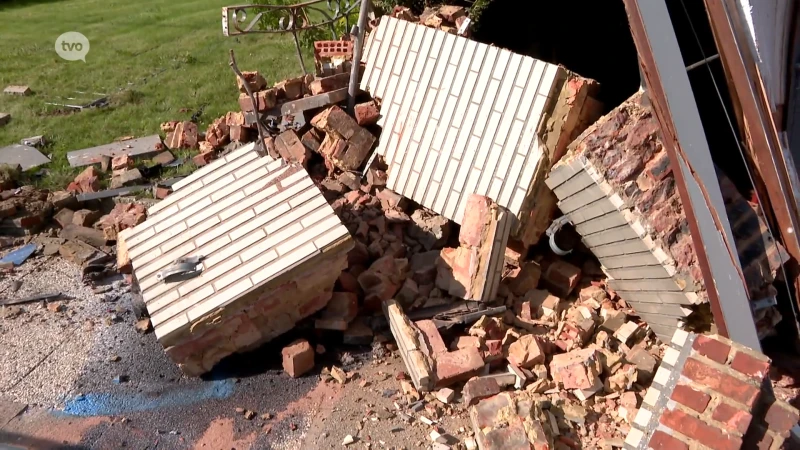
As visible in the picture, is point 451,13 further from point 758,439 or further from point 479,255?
point 758,439

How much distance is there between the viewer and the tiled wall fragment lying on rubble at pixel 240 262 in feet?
14.5

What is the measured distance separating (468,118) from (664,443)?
3.35 metres

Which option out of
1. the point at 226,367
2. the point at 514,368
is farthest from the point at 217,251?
the point at 514,368

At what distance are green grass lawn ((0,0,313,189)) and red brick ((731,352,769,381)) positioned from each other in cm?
757

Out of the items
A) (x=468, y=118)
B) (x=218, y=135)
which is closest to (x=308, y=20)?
(x=218, y=135)

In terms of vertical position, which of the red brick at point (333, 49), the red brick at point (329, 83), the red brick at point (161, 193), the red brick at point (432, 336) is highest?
the red brick at point (333, 49)

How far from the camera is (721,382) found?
314 centimetres

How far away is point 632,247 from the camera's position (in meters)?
4.26

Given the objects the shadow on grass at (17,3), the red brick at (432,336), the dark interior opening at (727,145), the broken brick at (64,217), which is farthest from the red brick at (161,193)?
the shadow on grass at (17,3)

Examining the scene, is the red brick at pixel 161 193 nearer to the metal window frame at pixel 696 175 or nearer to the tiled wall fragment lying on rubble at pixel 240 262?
the tiled wall fragment lying on rubble at pixel 240 262

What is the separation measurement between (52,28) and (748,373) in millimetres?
15420

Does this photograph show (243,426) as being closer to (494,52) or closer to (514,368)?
(514,368)

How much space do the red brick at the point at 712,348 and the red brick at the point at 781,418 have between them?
334 mm

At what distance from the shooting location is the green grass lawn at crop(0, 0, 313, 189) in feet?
29.4
